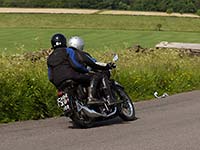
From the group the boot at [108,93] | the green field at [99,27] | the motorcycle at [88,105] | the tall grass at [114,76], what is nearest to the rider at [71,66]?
the motorcycle at [88,105]

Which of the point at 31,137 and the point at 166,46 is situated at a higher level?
the point at 31,137

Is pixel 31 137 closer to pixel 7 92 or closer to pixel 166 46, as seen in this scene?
pixel 7 92

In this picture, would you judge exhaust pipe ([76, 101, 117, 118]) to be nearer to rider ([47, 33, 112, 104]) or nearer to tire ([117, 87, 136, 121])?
rider ([47, 33, 112, 104])

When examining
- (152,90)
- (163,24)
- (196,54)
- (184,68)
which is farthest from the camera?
(163,24)

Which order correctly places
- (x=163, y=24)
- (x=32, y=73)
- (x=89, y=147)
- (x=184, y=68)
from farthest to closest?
(x=163, y=24)
(x=184, y=68)
(x=32, y=73)
(x=89, y=147)

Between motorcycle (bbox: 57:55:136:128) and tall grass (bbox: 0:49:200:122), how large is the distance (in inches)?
62.5

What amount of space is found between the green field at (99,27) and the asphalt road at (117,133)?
37.6m

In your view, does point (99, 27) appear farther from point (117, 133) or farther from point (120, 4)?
point (117, 133)

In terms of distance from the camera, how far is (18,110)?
12797mm

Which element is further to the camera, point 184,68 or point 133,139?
point 184,68

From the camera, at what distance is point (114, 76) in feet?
53.3

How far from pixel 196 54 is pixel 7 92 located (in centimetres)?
1441

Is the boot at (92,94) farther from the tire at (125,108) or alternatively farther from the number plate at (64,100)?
the tire at (125,108)

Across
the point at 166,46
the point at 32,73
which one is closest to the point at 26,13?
the point at 166,46
